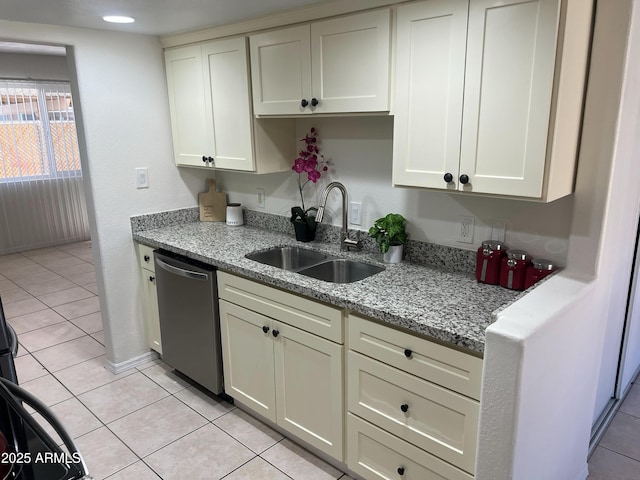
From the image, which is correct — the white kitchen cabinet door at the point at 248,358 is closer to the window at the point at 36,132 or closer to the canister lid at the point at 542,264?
the canister lid at the point at 542,264

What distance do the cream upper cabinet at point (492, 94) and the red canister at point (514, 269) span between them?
35 centimetres

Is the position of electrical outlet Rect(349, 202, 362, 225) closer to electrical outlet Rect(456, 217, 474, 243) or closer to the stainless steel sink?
the stainless steel sink

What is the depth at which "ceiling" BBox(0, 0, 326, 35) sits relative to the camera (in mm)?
2064

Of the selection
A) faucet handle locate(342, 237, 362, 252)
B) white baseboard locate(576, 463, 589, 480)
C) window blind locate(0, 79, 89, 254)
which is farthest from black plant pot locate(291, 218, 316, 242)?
window blind locate(0, 79, 89, 254)

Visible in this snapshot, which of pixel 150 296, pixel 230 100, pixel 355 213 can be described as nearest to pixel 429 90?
pixel 355 213

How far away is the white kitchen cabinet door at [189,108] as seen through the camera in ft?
9.21

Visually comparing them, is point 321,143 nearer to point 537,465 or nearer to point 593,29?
point 593,29

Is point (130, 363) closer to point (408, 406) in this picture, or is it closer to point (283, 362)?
point (283, 362)

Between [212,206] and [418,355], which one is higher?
→ [212,206]

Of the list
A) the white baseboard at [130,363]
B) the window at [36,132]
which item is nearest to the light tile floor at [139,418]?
the white baseboard at [130,363]

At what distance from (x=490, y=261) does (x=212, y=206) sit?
6.58 ft

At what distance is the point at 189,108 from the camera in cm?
292

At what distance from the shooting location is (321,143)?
2666mm

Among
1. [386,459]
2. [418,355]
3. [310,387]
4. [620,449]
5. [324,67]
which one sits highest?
[324,67]
